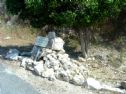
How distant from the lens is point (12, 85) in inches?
433

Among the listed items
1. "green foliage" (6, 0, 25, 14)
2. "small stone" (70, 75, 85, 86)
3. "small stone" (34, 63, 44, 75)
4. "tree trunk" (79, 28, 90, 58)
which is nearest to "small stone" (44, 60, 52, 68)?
"small stone" (34, 63, 44, 75)

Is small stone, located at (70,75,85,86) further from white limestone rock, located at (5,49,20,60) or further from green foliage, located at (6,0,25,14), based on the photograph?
green foliage, located at (6,0,25,14)

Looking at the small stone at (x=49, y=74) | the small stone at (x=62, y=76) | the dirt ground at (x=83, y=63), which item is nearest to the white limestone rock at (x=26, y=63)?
the dirt ground at (x=83, y=63)

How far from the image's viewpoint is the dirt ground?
11.2 metres

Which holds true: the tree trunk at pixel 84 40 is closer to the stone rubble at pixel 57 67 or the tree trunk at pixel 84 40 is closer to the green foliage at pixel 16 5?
the stone rubble at pixel 57 67

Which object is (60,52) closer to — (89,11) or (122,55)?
(89,11)

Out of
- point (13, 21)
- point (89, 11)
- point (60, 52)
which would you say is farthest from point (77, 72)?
point (13, 21)

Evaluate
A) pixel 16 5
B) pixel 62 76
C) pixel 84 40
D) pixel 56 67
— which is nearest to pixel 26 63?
pixel 56 67

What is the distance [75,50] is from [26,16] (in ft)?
7.70

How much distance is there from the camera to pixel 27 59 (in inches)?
522

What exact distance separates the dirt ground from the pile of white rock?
0.18 meters

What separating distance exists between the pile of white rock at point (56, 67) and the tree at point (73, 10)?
1.03m

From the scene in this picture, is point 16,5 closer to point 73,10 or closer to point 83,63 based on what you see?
point 73,10

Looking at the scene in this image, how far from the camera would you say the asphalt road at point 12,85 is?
1055 cm
